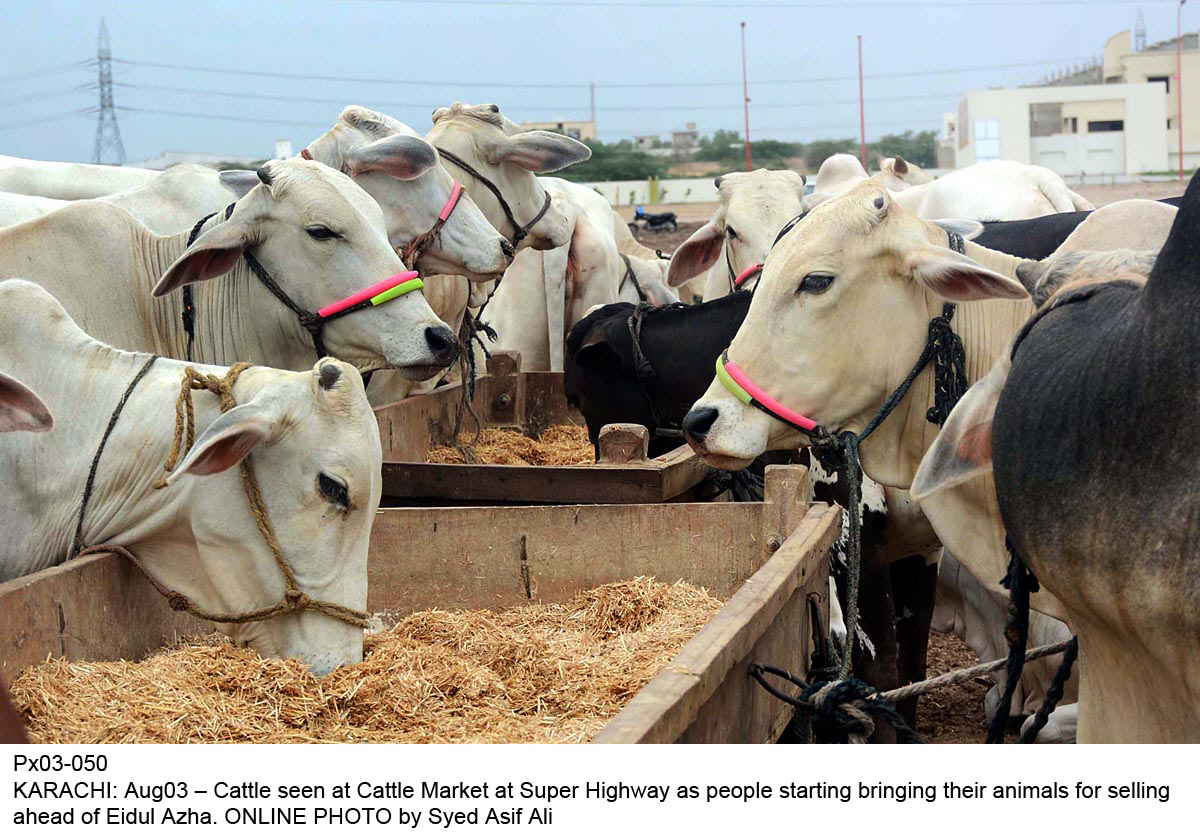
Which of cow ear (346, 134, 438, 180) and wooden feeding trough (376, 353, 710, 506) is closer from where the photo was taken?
wooden feeding trough (376, 353, 710, 506)

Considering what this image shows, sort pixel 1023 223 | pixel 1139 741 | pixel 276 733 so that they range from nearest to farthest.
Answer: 1. pixel 1139 741
2. pixel 276 733
3. pixel 1023 223

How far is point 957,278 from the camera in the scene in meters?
3.51

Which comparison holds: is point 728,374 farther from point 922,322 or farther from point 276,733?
point 276,733

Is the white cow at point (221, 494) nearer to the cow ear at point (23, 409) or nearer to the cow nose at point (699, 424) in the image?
the cow ear at point (23, 409)

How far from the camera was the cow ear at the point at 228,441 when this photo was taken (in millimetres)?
3158

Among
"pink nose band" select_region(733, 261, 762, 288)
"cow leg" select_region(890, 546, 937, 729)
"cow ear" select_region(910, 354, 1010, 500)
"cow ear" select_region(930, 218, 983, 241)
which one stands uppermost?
"cow ear" select_region(930, 218, 983, 241)

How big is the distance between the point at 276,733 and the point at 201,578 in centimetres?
66

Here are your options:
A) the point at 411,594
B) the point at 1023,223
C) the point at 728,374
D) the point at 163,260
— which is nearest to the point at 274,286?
the point at 163,260

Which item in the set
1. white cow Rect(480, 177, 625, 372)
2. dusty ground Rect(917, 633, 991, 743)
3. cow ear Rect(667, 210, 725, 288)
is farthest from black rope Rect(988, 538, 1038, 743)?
white cow Rect(480, 177, 625, 372)

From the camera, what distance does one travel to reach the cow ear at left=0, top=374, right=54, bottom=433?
10.3 ft

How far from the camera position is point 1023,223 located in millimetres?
5453

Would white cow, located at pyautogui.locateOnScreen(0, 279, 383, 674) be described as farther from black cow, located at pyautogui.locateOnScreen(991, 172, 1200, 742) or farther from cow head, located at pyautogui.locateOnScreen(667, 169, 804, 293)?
cow head, located at pyautogui.locateOnScreen(667, 169, 804, 293)

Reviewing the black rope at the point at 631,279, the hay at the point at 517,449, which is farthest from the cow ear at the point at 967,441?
the black rope at the point at 631,279

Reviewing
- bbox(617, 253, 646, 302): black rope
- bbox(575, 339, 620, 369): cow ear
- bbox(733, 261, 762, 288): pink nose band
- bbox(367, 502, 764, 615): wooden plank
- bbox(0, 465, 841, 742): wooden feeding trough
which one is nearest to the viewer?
bbox(0, 465, 841, 742): wooden feeding trough
